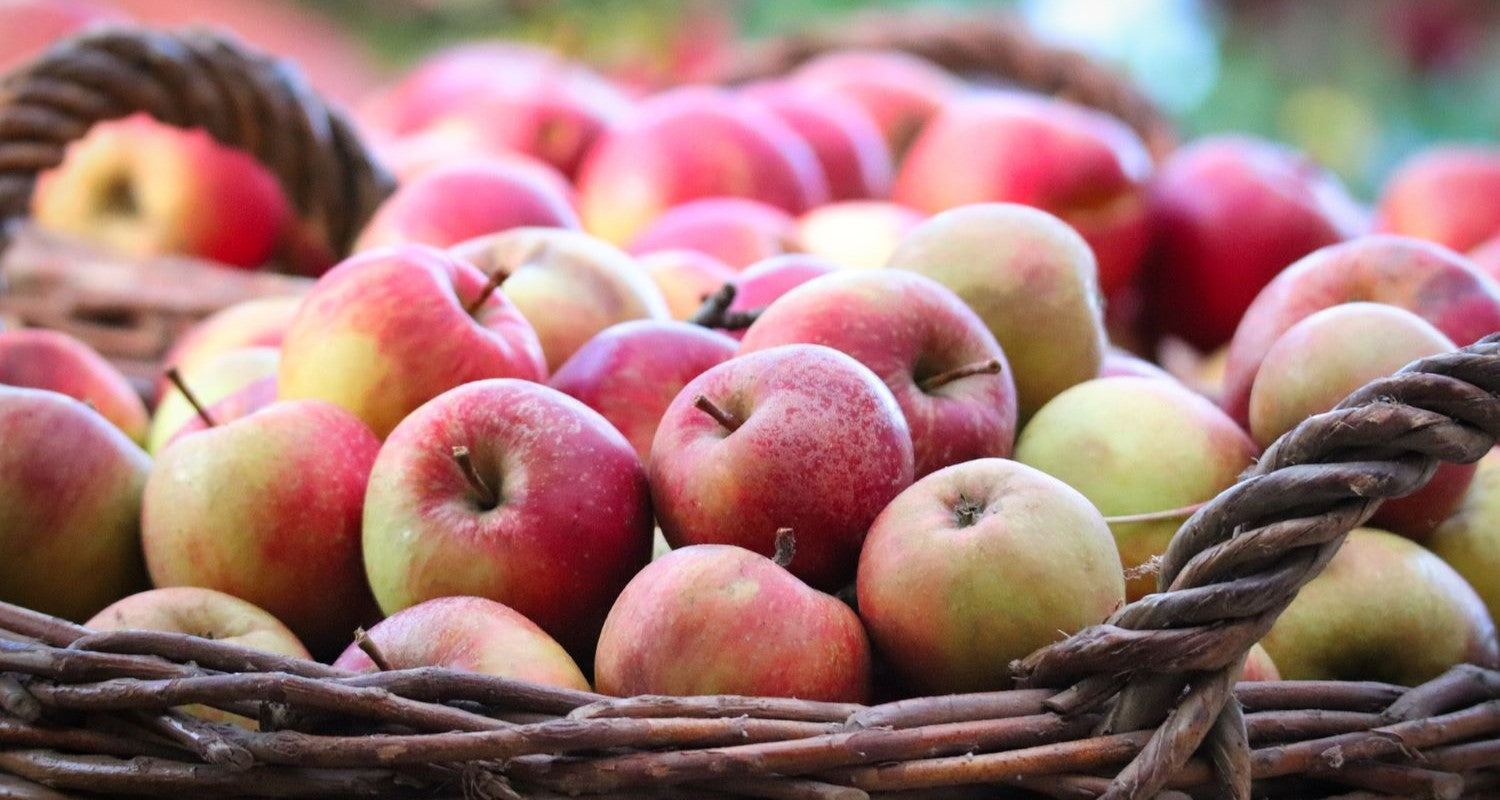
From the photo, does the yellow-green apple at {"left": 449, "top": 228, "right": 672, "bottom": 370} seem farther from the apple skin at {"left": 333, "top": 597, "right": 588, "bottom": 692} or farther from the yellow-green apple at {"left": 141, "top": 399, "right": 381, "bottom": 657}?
the apple skin at {"left": 333, "top": 597, "right": 588, "bottom": 692}

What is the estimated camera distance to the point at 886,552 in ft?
2.10

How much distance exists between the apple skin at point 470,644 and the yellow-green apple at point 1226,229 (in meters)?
1.20

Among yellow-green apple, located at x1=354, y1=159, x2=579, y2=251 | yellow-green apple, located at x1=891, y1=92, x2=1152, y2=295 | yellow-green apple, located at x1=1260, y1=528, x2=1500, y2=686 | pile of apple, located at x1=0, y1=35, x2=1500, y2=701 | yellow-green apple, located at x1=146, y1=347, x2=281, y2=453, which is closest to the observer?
pile of apple, located at x1=0, y1=35, x2=1500, y2=701

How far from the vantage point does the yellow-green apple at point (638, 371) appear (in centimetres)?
81

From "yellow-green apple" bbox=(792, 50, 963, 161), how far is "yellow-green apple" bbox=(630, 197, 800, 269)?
25.5 inches

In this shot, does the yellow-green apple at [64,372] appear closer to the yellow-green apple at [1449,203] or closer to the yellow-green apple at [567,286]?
the yellow-green apple at [567,286]

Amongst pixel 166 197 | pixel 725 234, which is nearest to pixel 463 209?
pixel 725 234

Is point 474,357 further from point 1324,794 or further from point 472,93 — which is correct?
point 472,93

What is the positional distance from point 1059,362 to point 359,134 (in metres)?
0.91

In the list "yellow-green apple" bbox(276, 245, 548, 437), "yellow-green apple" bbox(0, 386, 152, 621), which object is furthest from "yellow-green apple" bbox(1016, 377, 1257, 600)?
"yellow-green apple" bbox(0, 386, 152, 621)

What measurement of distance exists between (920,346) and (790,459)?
0.54ft

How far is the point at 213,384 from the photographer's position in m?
1.01

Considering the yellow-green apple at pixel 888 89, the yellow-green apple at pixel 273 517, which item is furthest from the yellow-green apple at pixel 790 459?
the yellow-green apple at pixel 888 89

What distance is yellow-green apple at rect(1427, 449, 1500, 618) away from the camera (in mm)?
838
